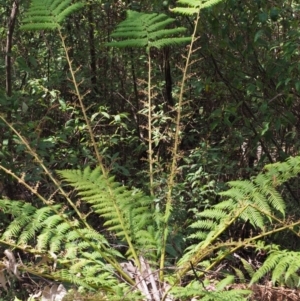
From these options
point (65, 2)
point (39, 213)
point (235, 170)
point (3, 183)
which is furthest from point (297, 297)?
point (3, 183)

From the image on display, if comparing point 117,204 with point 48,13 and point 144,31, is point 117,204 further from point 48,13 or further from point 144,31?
point 48,13

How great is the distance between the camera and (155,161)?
2557mm

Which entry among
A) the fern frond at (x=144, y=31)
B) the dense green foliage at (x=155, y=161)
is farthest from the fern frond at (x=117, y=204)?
the fern frond at (x=144, y=31)

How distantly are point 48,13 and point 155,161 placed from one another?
924 millimetres

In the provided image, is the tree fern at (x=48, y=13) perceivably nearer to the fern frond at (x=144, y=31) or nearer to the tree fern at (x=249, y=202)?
the fern frond at (x=144, y=31)

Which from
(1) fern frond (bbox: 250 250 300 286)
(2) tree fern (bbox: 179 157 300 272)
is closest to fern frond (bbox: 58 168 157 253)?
(2) tree fern (bbox: 179 157 300 272)

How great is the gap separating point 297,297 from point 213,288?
365mm

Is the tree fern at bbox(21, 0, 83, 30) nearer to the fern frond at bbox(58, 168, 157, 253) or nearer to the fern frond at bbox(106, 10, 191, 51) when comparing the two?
the fern frond at bbox(106, 10, 191, 51)

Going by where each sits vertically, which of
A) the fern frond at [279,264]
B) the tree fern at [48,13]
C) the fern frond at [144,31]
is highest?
the tree fern at [48,13]

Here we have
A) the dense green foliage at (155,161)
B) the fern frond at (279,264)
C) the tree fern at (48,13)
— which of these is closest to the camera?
the fern frond at (279,264)

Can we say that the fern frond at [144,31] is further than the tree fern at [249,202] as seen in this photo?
Yes

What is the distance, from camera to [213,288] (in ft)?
7.39

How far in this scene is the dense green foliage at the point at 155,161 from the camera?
2254 millimetres

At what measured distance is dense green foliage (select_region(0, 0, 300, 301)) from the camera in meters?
2.25
